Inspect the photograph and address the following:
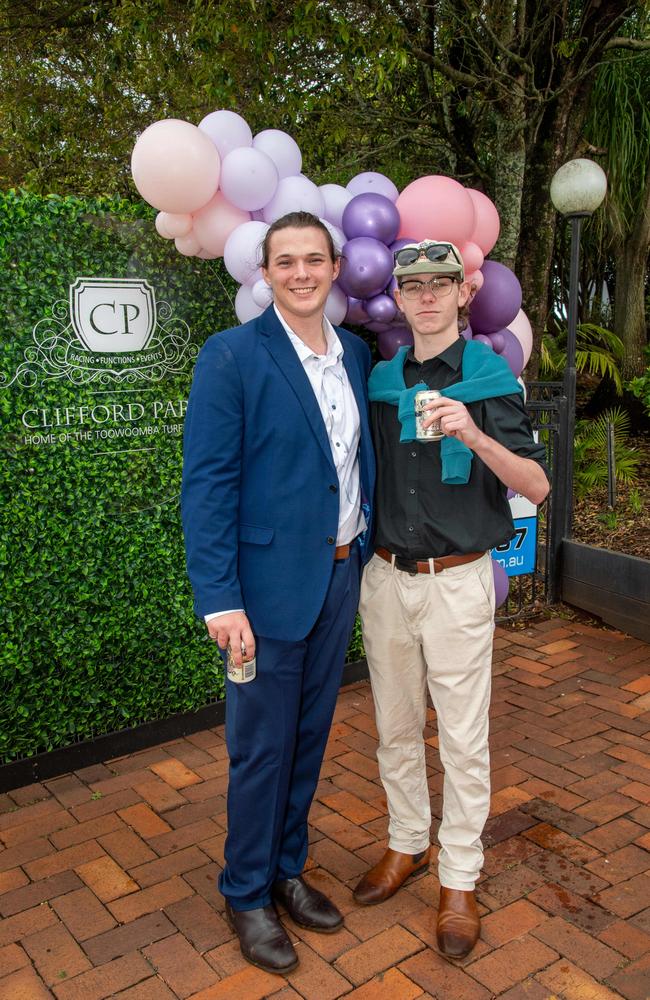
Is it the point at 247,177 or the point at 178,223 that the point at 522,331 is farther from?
the point at 178,223

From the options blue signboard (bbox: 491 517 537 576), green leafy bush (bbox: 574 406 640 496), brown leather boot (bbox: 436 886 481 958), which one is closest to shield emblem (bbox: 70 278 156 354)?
brown leather boot (bbox: 436 886 481 958)

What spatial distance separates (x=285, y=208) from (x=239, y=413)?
1.16m

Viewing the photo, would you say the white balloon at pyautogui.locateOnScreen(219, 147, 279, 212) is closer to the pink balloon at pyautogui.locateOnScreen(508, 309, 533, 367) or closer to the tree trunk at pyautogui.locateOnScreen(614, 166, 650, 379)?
the pink balloon at pyautogui.locateOnScreen(508, 309, 533, 367)

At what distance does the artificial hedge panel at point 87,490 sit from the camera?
10.5 feet

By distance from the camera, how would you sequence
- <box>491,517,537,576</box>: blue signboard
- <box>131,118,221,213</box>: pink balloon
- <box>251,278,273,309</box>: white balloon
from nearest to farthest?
<box>131,118,221,213</box>: pink balloon < <box>251,278,273,309</box>: white balloon < <box>491,517,537,576</box>: blue signboard

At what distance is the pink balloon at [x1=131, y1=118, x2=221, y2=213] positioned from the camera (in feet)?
9.15

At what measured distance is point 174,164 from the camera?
110 inches

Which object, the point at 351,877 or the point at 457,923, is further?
the point at 351,877

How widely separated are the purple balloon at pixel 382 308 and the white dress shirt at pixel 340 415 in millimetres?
631

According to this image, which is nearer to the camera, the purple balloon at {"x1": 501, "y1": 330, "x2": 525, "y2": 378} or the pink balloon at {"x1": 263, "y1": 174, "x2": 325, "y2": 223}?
the pink balloon at {"x1": 263, "y1": 174, "x2": 325, "y2": 223}

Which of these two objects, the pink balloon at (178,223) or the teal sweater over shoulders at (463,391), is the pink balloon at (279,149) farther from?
the teal sweater over shoulders at (463,391)

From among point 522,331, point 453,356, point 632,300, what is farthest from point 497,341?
point 632,300

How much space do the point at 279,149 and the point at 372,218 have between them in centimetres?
49

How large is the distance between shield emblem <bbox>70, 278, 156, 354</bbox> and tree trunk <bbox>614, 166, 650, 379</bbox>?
7.38 m
